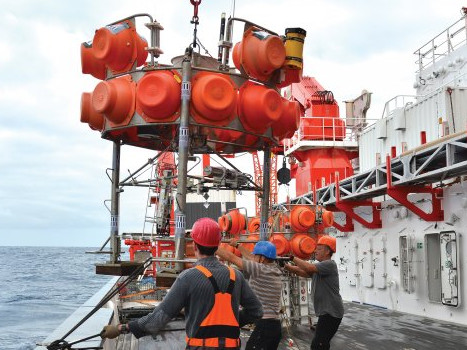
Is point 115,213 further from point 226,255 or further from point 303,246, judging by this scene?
point 303,246

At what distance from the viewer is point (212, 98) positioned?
6973 millimetres

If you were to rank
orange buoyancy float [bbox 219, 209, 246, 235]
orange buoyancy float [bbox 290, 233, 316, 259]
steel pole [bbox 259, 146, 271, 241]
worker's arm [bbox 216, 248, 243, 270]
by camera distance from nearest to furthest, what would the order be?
worker's arm [bbox 216, 248, 243, 270], steel pole [bbox 259, 146, 271, 241], orange buoyancy float [bbox 290, 233, 316, 259], orange buoyancy float [bbox 219, 209, 246, 235]

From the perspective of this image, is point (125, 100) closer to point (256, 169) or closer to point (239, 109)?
point (239, 109)

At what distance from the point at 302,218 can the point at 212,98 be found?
26.0 ft

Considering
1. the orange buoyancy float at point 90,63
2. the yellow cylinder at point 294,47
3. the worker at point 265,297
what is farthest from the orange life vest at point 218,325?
the orange buoyancy float at point 90,63

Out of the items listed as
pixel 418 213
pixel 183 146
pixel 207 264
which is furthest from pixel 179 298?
pixel 418 213

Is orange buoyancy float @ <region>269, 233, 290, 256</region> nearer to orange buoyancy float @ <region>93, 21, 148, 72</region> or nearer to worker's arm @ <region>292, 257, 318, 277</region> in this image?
worker's arm @ <region>292, 257, 318, 277</region>

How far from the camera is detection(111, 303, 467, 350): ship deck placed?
37.3ft

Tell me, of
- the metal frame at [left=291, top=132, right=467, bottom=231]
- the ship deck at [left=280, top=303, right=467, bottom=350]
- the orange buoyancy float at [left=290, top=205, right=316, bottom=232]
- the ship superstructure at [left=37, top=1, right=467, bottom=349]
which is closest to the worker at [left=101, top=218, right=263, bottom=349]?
the ship superstructure at [left=37, top=1, right=467, bottom=349]

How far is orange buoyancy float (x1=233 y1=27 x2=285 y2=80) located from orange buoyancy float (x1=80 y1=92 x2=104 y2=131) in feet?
6.98

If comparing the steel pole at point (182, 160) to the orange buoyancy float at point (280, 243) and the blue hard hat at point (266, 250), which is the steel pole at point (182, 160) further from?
the orange buoyancy float at point (280, 243)

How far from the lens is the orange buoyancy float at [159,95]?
697cm

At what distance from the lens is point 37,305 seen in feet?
111

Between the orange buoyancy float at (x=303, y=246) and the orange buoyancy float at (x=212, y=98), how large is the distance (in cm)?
760
